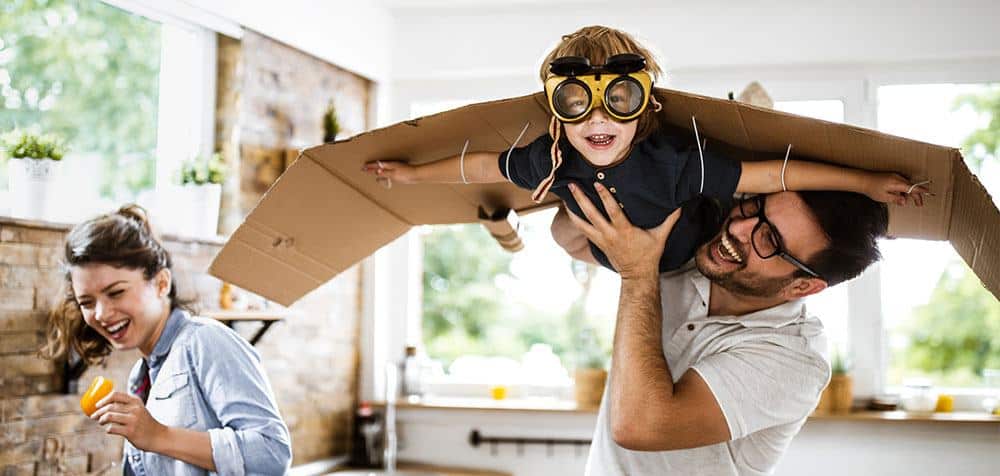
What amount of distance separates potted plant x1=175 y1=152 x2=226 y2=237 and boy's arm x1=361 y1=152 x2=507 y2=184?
1.30 metres

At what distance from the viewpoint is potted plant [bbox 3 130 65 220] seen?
228 centimetres

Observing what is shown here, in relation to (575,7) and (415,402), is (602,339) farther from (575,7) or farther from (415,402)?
(575,7)

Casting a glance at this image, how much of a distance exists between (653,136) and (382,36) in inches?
99.2

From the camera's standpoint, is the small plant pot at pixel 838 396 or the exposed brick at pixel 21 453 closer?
Answer: the exposed brick at pixel 21 453

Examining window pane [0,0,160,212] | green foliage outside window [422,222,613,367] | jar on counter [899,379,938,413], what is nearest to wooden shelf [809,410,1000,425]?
jar on counter [899,379,938,413]

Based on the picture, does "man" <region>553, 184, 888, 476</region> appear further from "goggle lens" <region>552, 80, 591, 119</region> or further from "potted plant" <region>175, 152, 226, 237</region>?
"potted plant" <region>175, 152, 226, 237</region>

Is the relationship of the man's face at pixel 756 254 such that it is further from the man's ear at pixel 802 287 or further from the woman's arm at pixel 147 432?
the woman's arm at pixel 147 432

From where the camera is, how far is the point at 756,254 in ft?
5.30

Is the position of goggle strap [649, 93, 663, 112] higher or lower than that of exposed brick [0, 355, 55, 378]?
higher

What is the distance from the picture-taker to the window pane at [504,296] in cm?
396

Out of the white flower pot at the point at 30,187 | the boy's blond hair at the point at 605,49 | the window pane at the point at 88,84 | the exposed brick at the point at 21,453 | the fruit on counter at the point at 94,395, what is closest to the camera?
the boy's blond hair at the point at 605,49

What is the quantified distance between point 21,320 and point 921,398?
2.98 m

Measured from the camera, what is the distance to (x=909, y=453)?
11.2 ft

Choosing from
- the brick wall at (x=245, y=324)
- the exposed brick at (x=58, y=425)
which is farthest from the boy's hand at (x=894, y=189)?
the exposed brick at (x=58, y=425)
